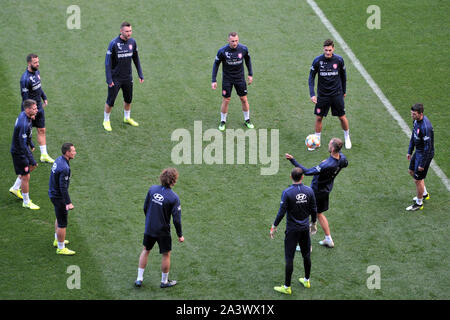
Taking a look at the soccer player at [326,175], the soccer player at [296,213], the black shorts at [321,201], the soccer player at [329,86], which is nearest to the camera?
the soccer player at [296,213]

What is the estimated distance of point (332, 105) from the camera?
14953mm

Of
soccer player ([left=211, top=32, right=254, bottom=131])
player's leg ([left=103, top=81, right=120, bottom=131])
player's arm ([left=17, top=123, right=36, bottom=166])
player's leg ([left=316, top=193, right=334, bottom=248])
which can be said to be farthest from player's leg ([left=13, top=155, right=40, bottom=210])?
player's leg ([left=316, top=193, right=334, bottom=248])

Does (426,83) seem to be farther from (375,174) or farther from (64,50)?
(64,50)

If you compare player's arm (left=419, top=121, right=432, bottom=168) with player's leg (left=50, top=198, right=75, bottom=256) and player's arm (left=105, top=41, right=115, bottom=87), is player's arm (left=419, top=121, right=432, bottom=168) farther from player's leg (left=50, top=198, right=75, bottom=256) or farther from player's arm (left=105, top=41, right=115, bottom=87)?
player's arm (left=105, top=41, right=115, bottom=87)

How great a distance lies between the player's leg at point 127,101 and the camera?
50.3 feet

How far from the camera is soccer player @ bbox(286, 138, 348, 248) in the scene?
11.5 m

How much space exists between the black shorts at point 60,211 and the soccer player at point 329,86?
6.10 metres

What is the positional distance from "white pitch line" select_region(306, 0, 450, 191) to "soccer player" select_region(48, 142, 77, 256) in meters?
7.62

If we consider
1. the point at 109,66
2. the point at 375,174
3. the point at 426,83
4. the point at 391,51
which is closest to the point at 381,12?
the point at 391,51

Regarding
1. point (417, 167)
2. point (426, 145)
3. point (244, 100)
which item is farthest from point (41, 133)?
point (426, 145)

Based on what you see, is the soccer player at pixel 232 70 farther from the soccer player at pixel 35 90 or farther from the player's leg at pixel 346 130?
the soccer player at pixel 35 90

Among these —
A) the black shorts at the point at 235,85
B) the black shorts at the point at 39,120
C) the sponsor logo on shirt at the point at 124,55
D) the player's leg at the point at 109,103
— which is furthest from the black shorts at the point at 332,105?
the black shorts at the point at 39,120

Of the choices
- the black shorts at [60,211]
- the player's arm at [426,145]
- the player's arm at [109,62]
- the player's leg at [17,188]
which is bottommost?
the black shorts at [60,211]

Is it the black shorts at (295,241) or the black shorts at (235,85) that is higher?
the black shorts at (235,85)
